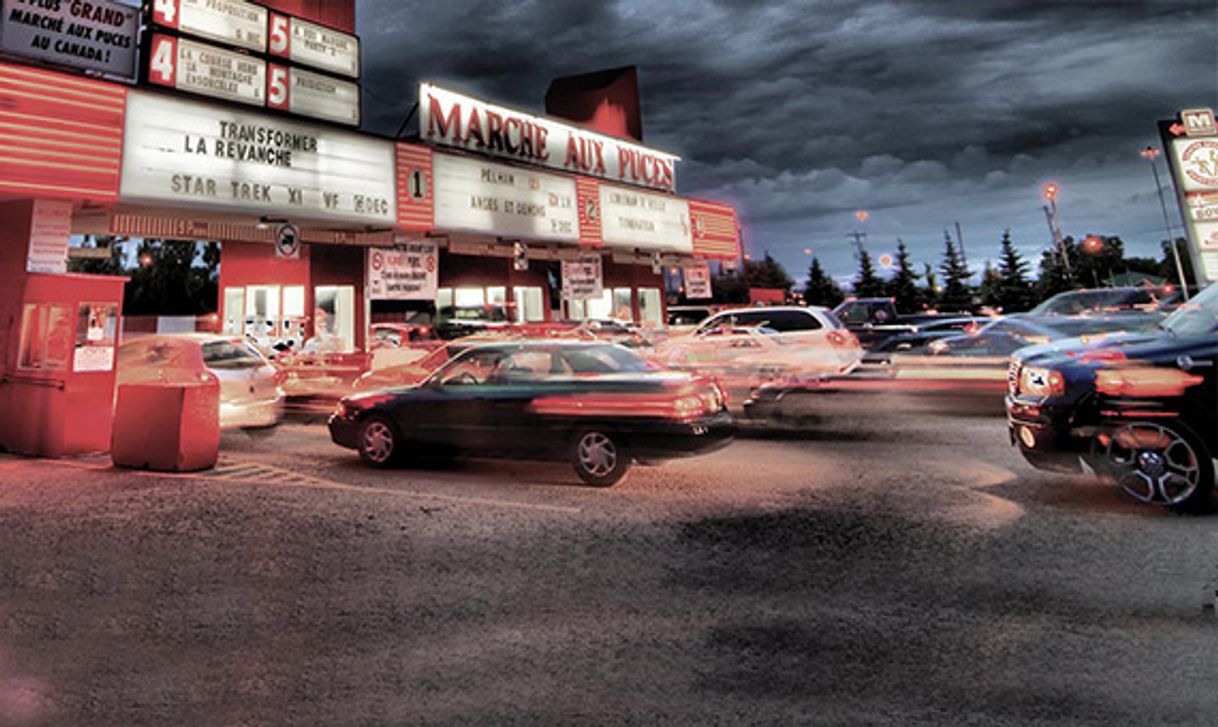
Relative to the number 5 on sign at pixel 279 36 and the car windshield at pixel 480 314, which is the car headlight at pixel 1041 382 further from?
the car windshield at pixel 480 314

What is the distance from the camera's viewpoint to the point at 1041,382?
567 centimetres

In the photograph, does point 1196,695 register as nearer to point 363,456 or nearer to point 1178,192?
point 363,456

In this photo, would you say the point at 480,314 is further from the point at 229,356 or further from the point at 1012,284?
the point at 1012,284

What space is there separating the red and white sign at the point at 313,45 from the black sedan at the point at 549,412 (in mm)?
10118

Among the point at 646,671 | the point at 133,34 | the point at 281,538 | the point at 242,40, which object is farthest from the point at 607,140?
the point at 646,671

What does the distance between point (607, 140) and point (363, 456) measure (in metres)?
16.5

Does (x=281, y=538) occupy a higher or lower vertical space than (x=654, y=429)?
lower

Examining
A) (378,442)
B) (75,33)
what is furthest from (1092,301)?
(75,33)

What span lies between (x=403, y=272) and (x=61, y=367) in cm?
718

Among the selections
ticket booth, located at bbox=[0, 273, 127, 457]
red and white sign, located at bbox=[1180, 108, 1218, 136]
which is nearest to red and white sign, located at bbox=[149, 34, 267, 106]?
ticket booth, located at bbox=[0, 273, 127, 457]

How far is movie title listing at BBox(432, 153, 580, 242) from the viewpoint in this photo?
15539mm

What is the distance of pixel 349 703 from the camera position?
2.72 m

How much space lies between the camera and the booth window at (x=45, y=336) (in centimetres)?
839

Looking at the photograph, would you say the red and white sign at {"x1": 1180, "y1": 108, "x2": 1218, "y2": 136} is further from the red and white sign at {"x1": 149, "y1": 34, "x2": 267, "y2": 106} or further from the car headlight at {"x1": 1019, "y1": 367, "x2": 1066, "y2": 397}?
the red and white sign at {"x1": 149, "y1": 34, "x2": 267, "y2": 106}
